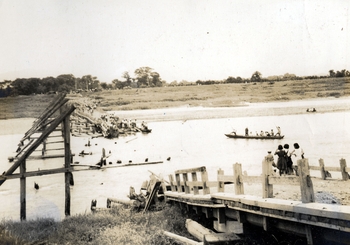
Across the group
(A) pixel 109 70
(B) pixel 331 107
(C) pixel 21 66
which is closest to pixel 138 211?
(A) pixel 109 70

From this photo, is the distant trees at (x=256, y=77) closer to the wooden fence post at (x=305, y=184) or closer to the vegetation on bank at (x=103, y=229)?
the vegetation on bank at (x=103, y=229)

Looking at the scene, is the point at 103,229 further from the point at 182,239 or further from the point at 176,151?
the point at 176,151

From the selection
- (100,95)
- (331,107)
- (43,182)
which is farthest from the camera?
(43,182)

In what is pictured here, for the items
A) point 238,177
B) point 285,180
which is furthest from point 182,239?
point 285,180

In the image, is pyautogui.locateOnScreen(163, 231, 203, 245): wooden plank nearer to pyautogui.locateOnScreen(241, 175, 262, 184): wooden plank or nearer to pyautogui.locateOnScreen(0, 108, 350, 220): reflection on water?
pyautogui.locateOnScreen(241, 175, 262, 184): wooden plank

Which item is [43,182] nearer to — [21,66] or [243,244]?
[21,66]

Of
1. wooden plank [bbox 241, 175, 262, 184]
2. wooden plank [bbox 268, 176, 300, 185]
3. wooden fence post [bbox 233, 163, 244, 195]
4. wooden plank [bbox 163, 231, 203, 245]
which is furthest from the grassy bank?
wooden plank [bbox 268, 176, 300, 185]

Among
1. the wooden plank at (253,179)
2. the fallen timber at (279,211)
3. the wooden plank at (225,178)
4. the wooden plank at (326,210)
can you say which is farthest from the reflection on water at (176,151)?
the wooden plank at (326,210)
